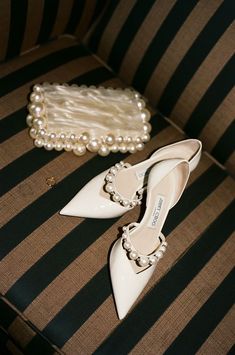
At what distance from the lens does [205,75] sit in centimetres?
95

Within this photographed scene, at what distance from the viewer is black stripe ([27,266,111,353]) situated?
734 millimetres

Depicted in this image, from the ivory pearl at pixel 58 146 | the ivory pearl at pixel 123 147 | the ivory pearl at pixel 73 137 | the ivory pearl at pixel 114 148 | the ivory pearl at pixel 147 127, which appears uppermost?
the ivory pearl at pixel 147 127

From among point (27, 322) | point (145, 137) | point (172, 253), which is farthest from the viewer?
point (145, 137)

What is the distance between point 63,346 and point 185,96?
642mm

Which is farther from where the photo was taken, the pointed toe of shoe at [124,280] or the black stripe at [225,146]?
the black stripe at [225,146]

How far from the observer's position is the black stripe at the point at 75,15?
1.04 m

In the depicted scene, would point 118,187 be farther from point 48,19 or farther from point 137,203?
point 48,19

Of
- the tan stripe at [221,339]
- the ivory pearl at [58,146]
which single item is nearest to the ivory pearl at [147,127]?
the ivory pearl at [58,146]

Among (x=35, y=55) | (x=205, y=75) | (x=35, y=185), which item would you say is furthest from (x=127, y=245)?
(x=35, y=55)

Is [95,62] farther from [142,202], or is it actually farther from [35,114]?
[142,202]

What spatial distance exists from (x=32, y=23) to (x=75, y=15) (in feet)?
0.44

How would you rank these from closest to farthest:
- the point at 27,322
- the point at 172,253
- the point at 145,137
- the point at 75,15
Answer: the point at 27,322 → the point at 172,253 → the point at 145,137 → the point at 75,15

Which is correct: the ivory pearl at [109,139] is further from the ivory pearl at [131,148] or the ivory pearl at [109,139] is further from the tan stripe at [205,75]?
the tan stripe at [205,75]

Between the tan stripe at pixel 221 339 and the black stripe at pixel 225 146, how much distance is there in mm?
391
